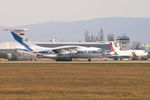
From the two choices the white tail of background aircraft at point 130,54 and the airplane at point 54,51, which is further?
the white tail of background aircraft at point 130,54

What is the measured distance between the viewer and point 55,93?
87.7 ft

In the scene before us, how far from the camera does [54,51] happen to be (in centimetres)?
9694

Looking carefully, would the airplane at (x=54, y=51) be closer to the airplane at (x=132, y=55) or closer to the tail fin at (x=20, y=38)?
the tail fin at (x=20, y=38)

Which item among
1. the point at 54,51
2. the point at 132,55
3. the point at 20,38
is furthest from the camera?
the point at 132,55

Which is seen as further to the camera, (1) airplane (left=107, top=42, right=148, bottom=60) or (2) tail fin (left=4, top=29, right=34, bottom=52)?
(1) airplane (left=107, top=42, right=148, bottom=60)

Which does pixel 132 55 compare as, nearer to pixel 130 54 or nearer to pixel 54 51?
pixel 130 54

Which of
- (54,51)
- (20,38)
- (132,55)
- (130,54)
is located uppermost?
(20,38)

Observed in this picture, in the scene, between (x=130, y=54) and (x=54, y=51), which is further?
(x=130, y=54)

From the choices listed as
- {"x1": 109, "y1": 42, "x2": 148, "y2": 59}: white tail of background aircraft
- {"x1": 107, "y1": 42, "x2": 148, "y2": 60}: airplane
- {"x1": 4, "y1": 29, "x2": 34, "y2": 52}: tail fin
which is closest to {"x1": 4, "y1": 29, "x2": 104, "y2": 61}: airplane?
{"x1": 4, "y1": 29, "x2": 34, "y2": 52}: tail fin

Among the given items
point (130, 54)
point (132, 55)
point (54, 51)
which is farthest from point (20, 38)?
point (132, 55)

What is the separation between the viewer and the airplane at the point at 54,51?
9438 centimetres

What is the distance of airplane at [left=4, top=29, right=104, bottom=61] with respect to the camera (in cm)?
9438

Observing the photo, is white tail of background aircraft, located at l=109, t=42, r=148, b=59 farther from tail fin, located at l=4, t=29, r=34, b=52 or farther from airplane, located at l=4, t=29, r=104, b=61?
tail fin, located at l=4, t=29, r=34, b=52

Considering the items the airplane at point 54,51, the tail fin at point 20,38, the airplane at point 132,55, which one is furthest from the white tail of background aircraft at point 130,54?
the tail fin at point 20,38
